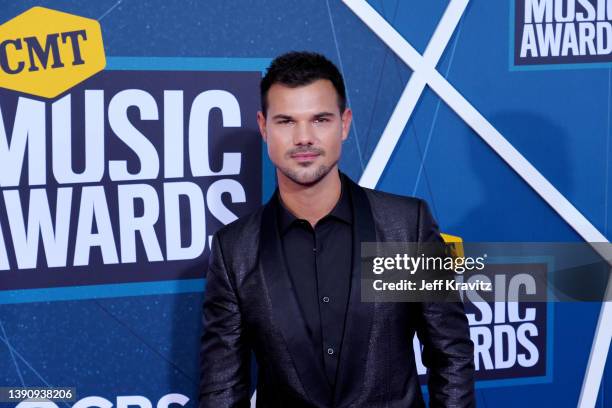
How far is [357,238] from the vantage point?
1534mm

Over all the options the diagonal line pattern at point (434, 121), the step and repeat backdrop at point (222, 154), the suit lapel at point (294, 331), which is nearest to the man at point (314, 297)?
the suit lapel at point (294, 331)

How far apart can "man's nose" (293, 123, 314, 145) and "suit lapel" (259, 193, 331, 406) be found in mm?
270

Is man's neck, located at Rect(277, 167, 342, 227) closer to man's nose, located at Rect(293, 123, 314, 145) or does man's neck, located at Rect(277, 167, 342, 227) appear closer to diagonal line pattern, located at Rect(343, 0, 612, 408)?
man's nose, located at Rect(293, 123, 314, 145)

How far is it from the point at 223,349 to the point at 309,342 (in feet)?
0.76

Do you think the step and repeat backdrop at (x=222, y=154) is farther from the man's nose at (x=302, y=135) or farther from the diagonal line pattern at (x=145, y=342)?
the man's nose at (x=302, y=135)

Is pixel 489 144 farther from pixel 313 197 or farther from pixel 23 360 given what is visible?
pixel 23 360

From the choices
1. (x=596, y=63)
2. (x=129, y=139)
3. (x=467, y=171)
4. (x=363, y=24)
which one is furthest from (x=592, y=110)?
(x=129, y=139)

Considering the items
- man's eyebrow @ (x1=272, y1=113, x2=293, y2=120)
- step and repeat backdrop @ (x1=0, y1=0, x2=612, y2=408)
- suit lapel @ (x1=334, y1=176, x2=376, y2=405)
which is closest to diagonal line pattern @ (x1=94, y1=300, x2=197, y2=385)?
step and repeat backdrop @ (x1=0, y1=0, x2=612, y2=408)

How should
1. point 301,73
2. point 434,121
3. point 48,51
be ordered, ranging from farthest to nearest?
point 434,121, point 48,51, point 301,73

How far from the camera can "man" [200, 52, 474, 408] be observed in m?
1.48

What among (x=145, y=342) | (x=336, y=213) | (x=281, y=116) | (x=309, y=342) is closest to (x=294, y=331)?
(x=309, y=342)

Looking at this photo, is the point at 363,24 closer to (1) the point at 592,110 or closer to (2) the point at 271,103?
(2) the point at 271,103

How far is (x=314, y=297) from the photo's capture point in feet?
4.95

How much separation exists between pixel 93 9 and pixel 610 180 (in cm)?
182
